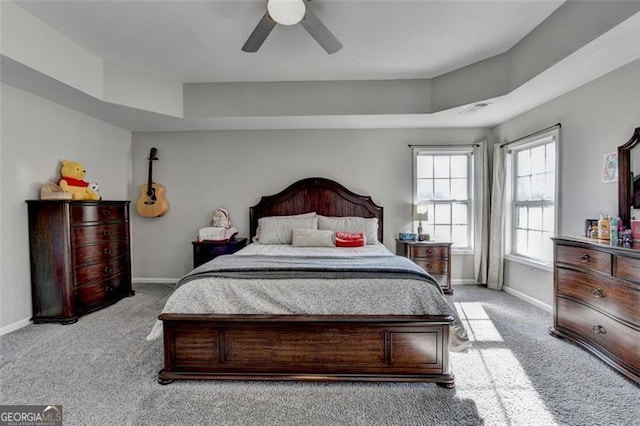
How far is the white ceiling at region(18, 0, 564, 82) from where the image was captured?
7.66 ft

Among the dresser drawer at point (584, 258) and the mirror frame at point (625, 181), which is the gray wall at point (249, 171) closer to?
the dresser drawer at point (584, 258)

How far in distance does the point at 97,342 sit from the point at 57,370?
0.45 meters

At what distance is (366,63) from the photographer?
3254 millimetres

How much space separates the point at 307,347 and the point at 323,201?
8.42ft

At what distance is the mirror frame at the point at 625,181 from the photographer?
2424mm

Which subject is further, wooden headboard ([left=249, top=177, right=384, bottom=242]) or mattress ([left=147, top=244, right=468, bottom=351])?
wooden headboard ([left=249, top=177, right=384, bottom=242])

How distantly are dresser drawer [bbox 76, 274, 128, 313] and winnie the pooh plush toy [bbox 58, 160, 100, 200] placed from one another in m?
1.03

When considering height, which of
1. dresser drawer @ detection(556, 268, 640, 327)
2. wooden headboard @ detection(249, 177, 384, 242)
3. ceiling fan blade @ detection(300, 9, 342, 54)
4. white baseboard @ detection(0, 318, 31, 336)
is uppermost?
ceiling fan blade @ detection(300, 9, 342, 54)

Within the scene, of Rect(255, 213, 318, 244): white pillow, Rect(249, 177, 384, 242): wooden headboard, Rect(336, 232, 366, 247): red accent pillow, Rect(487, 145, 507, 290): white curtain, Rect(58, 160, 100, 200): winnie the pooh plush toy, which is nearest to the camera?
Rect(58, 160, 100, 200): winnie the pooh plush toy

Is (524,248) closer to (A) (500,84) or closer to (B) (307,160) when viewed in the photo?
(A) (500,84)

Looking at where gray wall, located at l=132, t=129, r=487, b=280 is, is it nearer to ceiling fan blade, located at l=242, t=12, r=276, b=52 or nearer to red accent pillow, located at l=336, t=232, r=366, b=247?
red accent pillow, located at l=336, t=232, r=366, b=247

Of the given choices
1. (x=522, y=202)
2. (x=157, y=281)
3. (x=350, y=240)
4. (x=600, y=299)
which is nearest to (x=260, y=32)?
(x=350, y=240)

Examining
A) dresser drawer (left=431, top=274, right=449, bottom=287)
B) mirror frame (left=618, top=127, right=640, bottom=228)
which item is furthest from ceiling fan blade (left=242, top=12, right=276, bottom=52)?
dresser drawer (left=431, top=274, right=449, bottom=287)

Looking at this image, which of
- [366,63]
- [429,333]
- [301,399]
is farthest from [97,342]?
[366,63]
